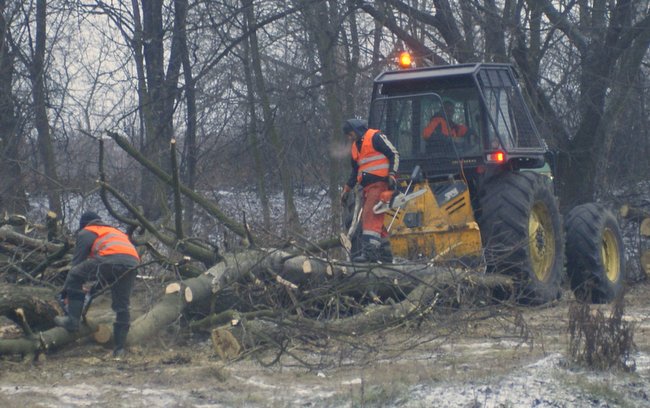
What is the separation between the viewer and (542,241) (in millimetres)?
10844

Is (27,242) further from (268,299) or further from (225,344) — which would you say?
(225,344)

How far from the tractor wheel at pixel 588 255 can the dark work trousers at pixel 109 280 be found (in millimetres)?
4938

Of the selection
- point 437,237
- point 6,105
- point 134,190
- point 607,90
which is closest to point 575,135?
point 607,90

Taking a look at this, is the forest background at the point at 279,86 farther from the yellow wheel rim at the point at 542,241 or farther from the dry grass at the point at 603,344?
the dry grass at the point at 603,344

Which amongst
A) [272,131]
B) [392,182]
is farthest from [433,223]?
[272,131]

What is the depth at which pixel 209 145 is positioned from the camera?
19094 millimetres

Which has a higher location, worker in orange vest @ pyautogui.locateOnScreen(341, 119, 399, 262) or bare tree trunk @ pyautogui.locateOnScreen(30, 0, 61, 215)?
bare tree trunk @ pyautogui.locateOnScreen(30, 0, 61, 215)

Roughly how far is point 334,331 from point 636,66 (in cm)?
868

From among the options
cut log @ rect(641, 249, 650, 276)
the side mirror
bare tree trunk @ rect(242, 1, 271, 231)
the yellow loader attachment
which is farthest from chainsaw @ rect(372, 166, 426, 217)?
bare tree trunk @ rect(242, 1, 271, 231)

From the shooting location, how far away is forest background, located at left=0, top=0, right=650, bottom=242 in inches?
592

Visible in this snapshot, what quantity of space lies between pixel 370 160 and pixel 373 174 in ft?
0.45

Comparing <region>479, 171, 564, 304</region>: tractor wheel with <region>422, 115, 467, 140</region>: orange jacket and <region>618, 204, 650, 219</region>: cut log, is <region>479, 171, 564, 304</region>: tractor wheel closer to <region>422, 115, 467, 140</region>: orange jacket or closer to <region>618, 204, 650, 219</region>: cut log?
<region>422, 115, 467, 140</region>: orange jacket

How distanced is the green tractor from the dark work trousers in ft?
9.13

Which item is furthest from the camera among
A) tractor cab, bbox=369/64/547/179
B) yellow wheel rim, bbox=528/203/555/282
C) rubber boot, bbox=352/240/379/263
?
yellow wheel rim, bbox=528/203/555/282
